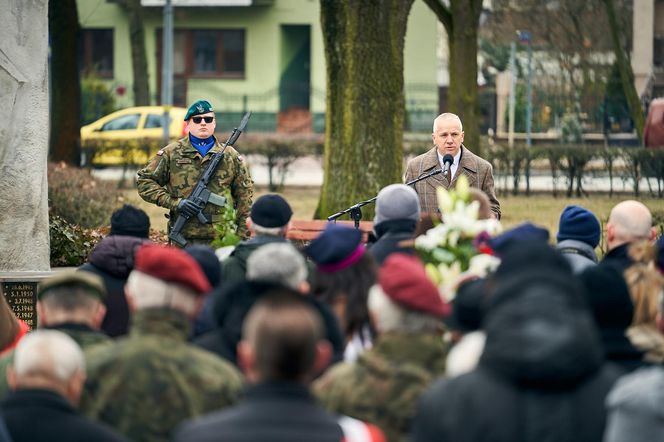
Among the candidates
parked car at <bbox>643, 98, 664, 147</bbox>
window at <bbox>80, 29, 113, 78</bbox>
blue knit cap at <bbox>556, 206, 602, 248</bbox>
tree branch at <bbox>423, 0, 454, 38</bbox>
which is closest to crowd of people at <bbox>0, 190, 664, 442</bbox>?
blue knit cap at <bbox>556, 206, 602, 248</bbox>

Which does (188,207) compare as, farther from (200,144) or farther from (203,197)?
(200,144)

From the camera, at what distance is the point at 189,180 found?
11.1 m

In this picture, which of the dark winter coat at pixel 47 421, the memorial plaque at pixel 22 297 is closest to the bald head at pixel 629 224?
the dark winter coat at pixel 47 421

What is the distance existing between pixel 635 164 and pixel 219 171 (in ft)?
59.0

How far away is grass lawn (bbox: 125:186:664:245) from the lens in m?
23.2

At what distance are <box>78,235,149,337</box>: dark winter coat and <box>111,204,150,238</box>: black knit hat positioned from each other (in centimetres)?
19

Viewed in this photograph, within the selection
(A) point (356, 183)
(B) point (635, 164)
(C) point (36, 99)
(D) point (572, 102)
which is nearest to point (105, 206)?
(A) point (356, 183)

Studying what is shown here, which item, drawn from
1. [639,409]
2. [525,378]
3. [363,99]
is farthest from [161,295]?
[363,99]

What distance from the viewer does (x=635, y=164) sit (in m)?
27.7

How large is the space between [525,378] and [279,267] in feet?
5.28

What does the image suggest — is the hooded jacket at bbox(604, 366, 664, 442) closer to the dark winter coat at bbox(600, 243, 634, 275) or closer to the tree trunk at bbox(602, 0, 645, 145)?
the dark winter coat at bbox(600, 243, 634, 275)

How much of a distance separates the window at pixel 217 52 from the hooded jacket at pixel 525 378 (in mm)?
49353

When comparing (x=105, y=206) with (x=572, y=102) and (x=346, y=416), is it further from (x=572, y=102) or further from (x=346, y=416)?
(x=572, y=102)

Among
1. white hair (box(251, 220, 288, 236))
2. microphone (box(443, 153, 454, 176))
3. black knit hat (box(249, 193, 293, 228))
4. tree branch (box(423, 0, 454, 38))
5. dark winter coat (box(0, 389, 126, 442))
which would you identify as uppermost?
tree branch (box(423, 0, 454, 38))
